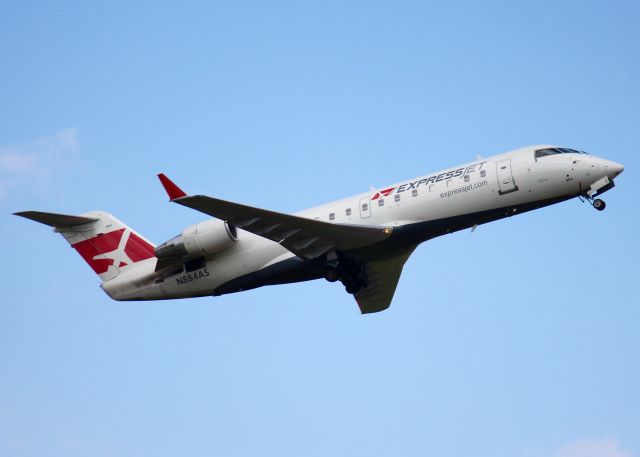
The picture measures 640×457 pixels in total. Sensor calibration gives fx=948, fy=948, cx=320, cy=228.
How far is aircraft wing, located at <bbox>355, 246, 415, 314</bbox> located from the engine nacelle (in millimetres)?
4022

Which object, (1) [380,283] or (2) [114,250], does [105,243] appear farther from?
(1) [380,283]

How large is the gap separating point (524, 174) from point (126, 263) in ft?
37.7

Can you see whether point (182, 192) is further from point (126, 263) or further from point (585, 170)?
point (585, 170)

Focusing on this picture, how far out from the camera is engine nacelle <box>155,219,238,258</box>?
24.7 meters

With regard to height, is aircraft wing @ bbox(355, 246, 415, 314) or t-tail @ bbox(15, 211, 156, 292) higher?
t-tail @ bbox(15, 211, 156, 292)

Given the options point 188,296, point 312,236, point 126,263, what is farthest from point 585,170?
point 126,263

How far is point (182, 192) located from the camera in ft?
71.7

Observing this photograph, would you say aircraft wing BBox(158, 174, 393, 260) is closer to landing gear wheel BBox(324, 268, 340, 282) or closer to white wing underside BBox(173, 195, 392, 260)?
white wing underside BBox(173, 195, 392, 260)

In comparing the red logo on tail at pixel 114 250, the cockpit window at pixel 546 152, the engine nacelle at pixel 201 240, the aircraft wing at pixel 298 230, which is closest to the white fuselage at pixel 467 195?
the cockpit window at pixel 546 152

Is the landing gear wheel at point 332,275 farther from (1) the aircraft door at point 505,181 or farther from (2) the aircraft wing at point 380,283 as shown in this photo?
(1) the aircraft door at point 505,181

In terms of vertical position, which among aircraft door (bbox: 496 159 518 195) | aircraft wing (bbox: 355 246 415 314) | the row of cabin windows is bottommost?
aircraft wing (bbox: 355 246 415 314)

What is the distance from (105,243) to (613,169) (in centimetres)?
1418

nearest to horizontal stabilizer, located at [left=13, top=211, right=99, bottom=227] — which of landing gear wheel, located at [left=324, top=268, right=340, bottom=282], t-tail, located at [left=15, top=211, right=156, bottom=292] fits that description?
t-tail, located at [left=15, top=211, right=156, bottom=292]

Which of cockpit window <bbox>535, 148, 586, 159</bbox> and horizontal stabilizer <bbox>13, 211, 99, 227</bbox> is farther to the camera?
horizontal stabilizer <bbox>13, 211, 99, 227</bbox>
